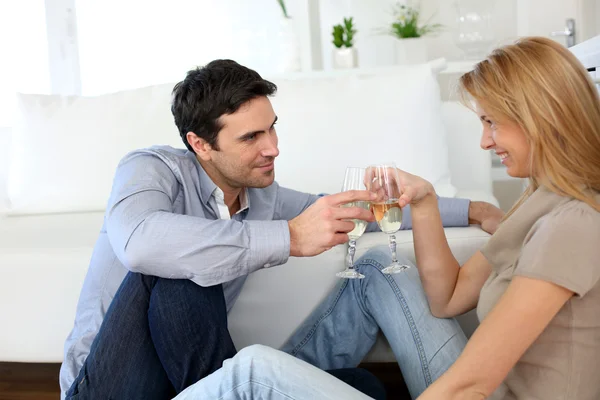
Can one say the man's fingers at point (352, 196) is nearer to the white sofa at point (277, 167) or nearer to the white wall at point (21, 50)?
the white sofa at point (277, 167)

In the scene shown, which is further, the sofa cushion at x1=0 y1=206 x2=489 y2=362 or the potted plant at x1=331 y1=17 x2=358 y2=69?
the potted plant at x1=331 y1=17 x2=358 y2=69

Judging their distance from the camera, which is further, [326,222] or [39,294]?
[39,294]

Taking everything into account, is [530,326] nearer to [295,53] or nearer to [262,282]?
[262,282]

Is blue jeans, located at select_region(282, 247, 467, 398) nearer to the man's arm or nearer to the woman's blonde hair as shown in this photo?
the man's arm

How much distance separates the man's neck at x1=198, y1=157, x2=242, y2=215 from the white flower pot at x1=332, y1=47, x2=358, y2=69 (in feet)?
5.74

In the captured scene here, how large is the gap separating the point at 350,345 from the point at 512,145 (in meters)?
0.76

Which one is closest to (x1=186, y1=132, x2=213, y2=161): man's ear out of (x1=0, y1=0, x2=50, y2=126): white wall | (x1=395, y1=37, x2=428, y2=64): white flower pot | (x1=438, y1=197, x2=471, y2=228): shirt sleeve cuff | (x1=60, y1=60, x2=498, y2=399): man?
(x1=60, y1=60, x2=498, y2=399): man

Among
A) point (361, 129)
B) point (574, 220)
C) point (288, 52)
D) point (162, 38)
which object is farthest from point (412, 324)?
point (162, 38)

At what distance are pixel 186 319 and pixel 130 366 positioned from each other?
159 millimetres

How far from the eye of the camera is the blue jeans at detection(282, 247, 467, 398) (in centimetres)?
150

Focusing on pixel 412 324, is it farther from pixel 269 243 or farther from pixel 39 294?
pixel 39 294

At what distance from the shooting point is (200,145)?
1.78 meters

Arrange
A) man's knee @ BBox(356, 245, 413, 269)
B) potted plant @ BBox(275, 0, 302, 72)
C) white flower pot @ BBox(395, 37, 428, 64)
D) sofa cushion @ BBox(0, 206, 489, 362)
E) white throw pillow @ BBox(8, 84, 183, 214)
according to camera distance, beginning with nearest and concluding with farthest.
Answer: man's knee @ BBox(356, 245, 413, 269) < sofa cushion @ BBox(0, 206, 489, 362) < white throw pillow @ BBox(8, 84, 183, 214) < potted plant @ BBox(275, 0, 302, 72) < white flower pot @ BBox(395, 37, 428, 64)

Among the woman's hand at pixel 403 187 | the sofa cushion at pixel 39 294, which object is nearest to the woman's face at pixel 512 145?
the woman's hand at pixel 403 187
